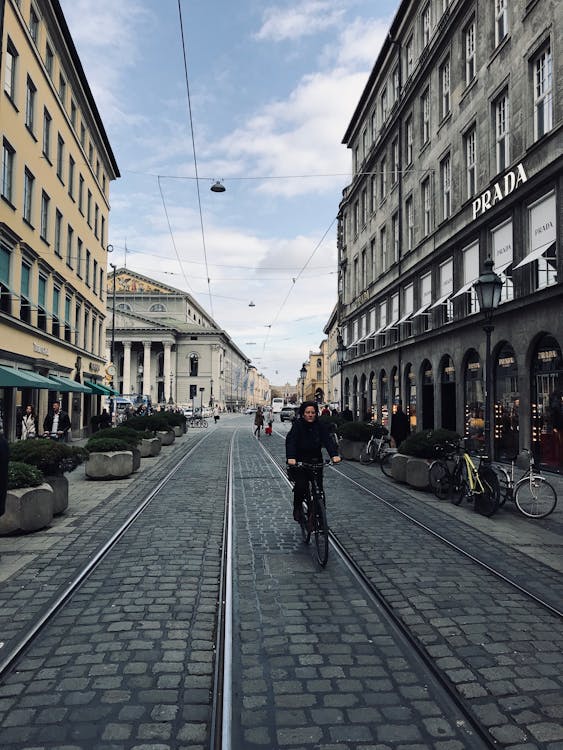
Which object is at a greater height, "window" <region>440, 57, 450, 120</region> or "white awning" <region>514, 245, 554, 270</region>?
"window" <region>440, 57, 450, 120</region>

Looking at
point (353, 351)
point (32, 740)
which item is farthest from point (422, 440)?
point (353, 351)

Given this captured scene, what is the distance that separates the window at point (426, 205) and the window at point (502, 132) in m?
6.40

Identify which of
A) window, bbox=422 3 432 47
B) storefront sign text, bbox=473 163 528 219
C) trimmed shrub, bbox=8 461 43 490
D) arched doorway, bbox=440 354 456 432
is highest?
window, bbox=422 3 432 47

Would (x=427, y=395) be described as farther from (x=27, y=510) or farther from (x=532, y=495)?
(x=27, y=510)

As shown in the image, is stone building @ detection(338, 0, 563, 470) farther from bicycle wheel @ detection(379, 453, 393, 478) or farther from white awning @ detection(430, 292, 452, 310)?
bicycle wheel @ detection(379, 453, 393, 478)

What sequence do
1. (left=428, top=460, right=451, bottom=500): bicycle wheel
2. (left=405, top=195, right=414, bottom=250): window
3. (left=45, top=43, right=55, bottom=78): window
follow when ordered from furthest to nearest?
(left=405, top=195, right=414, bottom=250): window → (left=45, top=43, right=55, bottom=78): window → (left=428, top=460, right=451, bottom=500): bicycle wheel

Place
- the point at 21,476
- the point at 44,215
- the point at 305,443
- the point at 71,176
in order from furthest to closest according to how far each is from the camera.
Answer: the point at 71,176, the point at 44,215, the point at 21,476, the point at 305,443

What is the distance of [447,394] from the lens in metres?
23.3

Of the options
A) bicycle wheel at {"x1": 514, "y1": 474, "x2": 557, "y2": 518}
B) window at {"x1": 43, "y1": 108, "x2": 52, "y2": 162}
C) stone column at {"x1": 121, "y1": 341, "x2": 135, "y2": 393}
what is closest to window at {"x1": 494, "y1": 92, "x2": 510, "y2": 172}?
bicycle wheel at {"x1": 514, "y1": 474, "x2": 557, "y2": 518}

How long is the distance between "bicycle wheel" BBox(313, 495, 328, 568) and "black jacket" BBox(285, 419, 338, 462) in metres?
0.59

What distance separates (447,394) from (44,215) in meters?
18.8

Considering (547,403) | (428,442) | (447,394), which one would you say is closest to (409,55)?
(447,394)

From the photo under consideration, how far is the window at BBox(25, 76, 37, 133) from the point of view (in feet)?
73.8

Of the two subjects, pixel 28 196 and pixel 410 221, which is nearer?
pixel 28 196
